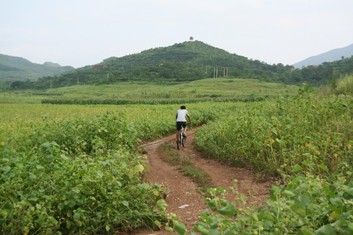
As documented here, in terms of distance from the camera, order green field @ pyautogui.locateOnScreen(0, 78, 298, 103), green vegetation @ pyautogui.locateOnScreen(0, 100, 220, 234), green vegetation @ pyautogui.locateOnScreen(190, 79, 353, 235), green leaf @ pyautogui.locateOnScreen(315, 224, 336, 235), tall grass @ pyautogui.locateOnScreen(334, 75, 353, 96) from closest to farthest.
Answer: green leaf @ pyautogui.locateOnScreen(315, 224, 336, 235) → green vegetation @ pyautogui.locateOnScreen(190, 79, 353, 235) → green vegetation @ pyautogui.locateOnScreen(0, 100, 220, 234) → tall grass @ pyautogui.locateOnScreen(334, 75, 353, 96) → green field @ pyautogui.locateOnScreen(0, 78, 298, 103)

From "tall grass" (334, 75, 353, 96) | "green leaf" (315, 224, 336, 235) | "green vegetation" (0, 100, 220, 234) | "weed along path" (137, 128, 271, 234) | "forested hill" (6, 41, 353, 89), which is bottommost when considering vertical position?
"weed along path" (137, 128, 271, 234)

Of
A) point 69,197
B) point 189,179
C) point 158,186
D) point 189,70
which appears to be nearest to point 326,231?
point 69,197

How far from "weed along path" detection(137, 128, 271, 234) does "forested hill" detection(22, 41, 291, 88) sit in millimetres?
80563

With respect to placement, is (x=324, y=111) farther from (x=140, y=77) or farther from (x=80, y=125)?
(x=140, y=77)

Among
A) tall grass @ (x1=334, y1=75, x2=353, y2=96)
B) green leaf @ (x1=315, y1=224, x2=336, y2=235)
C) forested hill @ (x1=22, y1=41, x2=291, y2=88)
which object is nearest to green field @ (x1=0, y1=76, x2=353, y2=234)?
green leaf @ (x1=315, y1=224, x2=336, y2=235)

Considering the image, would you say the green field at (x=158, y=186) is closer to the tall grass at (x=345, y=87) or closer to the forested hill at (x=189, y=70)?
the tall grass at (x=345, y=87)

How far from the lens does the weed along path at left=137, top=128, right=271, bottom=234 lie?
25.3 feet

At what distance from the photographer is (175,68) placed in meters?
103

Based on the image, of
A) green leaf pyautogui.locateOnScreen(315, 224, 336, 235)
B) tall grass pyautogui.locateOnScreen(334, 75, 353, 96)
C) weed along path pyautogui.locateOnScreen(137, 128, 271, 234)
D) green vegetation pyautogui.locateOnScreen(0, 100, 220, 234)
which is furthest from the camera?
tall grass pyautogui.locateOnScreen(334, 75, 353, 96)

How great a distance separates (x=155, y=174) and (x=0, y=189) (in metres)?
5.57

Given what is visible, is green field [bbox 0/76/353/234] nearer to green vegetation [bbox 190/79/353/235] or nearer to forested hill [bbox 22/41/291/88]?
green vegetation [bbox 190/79/353/235]

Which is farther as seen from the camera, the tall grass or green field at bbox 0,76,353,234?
the tall grass

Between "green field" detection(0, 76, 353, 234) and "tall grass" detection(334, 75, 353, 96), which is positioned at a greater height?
"tall grass" detection(334, 75, 353, 96)

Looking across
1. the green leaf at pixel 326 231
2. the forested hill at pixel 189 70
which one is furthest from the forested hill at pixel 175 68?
the green leaf at pixel 326 231
